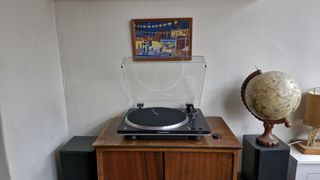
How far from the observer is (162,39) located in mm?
1540

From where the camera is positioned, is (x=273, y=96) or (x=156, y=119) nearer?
(x=273, y=96)

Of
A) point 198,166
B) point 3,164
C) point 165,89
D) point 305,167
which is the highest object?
point 165,89

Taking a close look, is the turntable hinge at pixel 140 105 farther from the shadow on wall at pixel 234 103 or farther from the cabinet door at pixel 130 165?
the shadow on wall at pixel 234 103

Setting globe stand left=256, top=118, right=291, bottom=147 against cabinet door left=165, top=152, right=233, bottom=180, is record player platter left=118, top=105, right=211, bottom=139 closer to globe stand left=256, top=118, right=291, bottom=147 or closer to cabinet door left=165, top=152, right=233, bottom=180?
cabinet door left=165, top=152, right=233, bottom=180

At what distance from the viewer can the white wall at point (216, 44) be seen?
1.52 meters

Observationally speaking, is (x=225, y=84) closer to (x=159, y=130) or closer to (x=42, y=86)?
(x=159, y=130)

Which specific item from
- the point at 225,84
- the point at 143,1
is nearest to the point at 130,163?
the point at 225,84

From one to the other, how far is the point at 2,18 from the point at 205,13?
1.15 m

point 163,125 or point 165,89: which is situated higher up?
point 165,89

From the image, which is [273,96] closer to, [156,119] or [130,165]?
[156,119]

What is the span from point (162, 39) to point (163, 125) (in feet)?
2.01

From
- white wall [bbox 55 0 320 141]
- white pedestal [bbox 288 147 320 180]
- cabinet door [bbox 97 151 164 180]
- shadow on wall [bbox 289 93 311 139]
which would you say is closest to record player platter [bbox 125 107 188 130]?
cabinet door [bbox 97 151 164 180]

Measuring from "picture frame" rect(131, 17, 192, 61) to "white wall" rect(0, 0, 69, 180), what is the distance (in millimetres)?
559

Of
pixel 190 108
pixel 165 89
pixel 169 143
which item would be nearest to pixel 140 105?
pixel 165 89
